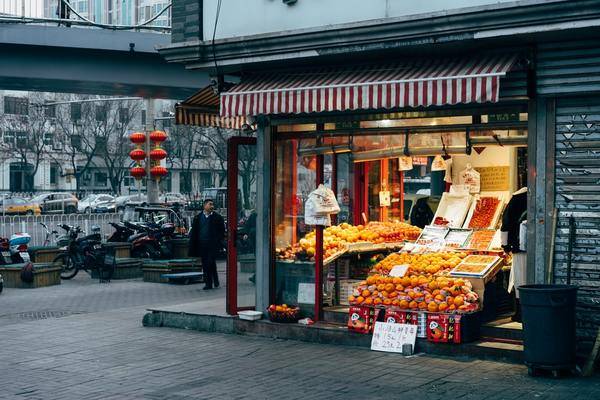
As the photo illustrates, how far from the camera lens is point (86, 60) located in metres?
24.5

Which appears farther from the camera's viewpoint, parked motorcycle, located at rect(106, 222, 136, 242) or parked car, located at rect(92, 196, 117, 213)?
parked car, located at rect(92, 196, 117, 213)

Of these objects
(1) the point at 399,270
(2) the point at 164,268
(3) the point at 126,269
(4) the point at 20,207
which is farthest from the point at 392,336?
(4) the point at 20,207

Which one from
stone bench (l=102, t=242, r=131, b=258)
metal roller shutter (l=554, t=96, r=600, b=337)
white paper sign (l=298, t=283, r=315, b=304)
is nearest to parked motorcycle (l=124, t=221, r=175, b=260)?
stone bench (l=102, t=242, r=131, b=258)

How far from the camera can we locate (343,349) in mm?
11203

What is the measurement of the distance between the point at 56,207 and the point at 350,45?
4986 cm

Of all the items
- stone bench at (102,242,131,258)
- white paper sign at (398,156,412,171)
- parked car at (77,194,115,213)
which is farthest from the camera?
parked car at (77,194,115,213)

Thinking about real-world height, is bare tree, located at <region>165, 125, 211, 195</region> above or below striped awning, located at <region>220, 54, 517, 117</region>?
above

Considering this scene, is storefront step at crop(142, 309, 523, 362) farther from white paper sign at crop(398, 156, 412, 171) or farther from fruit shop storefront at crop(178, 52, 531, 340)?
white paper sign at crop(398, 156, 412, 171)

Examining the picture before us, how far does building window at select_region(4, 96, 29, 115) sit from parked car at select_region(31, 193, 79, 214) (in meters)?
8.22

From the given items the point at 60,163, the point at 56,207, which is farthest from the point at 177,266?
the point at 60,163

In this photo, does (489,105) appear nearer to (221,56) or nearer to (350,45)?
(350,45)

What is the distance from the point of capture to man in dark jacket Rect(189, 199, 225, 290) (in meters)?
18.1

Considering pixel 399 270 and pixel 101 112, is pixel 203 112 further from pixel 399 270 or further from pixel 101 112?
pixel 101 112

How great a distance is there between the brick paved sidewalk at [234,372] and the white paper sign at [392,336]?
153 mm
